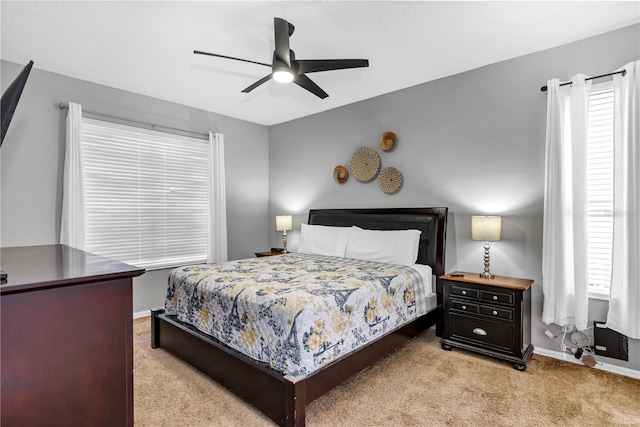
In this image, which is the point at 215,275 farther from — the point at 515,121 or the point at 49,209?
the point at 515,121

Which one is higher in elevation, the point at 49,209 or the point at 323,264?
the point at 49,209

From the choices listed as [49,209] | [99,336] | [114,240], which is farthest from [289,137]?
[99,336]

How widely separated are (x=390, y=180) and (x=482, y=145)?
1082mm

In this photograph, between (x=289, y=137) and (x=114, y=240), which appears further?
(x=289, y=137)

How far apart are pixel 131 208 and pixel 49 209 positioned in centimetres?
80

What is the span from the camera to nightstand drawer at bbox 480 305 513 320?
2.78 meters

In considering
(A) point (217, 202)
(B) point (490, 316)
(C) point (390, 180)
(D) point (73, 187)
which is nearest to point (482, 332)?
(B) point (490, 316)

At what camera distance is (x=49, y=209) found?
11.6 feet

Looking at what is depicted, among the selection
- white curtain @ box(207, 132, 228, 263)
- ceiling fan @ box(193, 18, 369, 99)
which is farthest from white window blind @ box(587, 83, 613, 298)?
white curtain @ box(207, 132, 228, 263)

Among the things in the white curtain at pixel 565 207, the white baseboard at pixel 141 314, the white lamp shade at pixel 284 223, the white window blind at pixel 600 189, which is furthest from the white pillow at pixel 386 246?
the white baseboard at pixel 141 314

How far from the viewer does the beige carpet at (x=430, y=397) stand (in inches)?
81.7

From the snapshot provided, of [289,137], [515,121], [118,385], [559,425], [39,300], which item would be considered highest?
[289,137]

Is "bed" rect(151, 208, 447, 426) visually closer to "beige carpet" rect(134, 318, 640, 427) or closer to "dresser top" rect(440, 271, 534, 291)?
"beige carpet" rect(134, 318, 640, 427)

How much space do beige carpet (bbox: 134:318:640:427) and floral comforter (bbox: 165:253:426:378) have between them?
1.15ft
